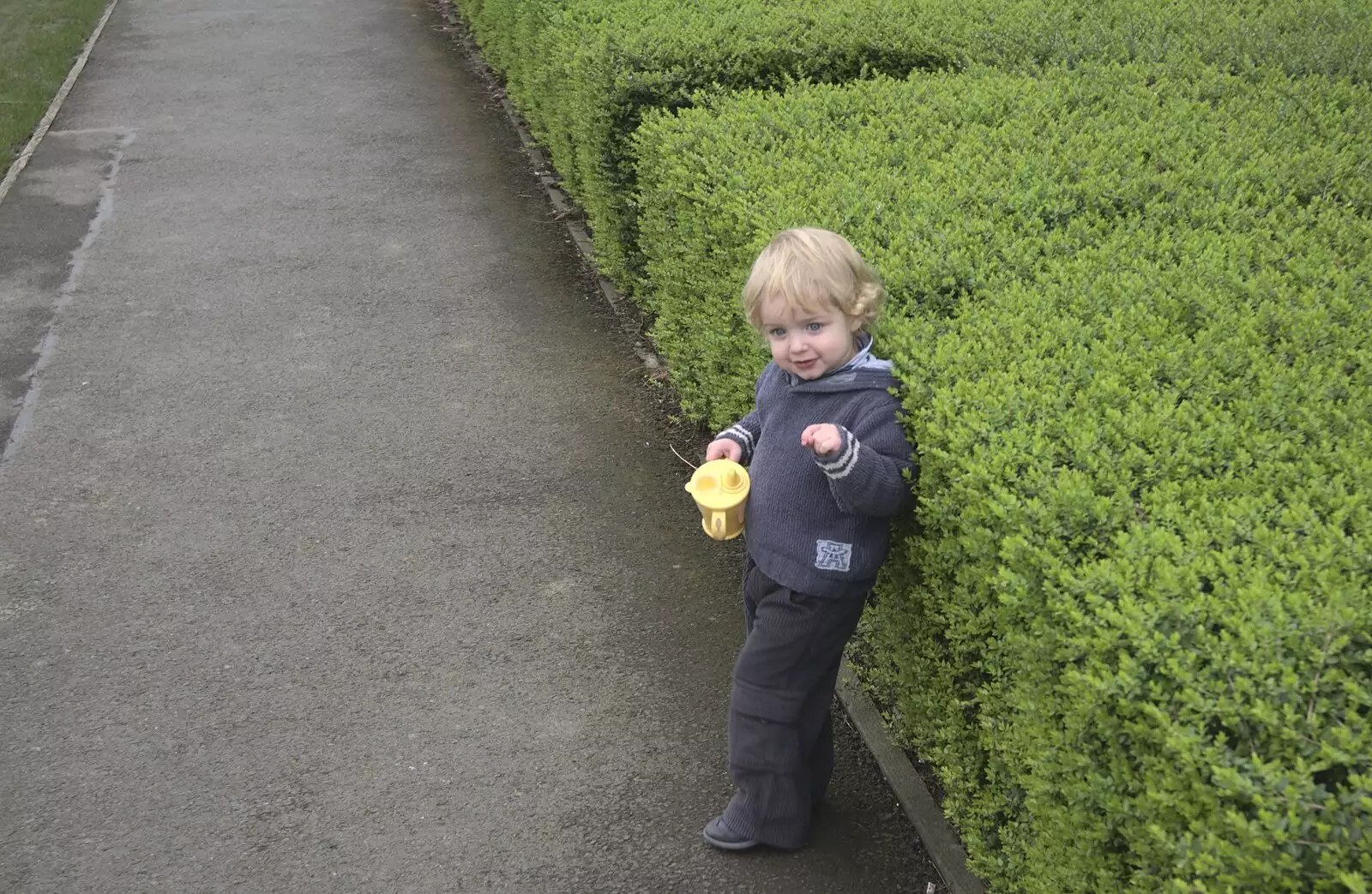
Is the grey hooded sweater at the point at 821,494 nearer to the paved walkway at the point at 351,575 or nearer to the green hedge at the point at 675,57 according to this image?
the paved walkway at the point at 351,575

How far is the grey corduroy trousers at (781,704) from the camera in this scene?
12.2ft

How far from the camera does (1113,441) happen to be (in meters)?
3.34

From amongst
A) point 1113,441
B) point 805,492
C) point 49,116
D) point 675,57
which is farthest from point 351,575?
point 49,116

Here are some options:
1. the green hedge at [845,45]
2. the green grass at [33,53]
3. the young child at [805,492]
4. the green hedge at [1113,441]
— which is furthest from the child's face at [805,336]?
the green grass at [33,53]

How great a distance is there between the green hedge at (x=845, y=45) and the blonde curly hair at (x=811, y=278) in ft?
11.6

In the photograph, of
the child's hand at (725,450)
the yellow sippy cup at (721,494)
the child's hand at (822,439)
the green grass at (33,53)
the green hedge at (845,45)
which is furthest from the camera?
the green grass at (33,53)

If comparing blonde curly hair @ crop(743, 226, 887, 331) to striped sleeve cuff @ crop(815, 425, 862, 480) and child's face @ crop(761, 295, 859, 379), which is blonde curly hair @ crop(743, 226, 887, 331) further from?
striped sleeve cuff @ crop(815, 425, 862, 480)

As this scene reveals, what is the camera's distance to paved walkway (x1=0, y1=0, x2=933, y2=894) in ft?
13.7

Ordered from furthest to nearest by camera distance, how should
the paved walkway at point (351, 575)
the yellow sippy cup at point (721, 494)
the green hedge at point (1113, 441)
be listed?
the paved walkway at point (351, 575) < the yellow sippy cup at point (721, 494) < the green hedge at point (1113, 441)

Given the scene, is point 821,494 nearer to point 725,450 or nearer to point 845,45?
point 725,450

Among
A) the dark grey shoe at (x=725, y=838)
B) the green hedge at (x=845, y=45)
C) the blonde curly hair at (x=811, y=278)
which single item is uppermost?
the blonde curly hair at (x=811, y=278)

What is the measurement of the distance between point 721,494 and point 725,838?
1107mm

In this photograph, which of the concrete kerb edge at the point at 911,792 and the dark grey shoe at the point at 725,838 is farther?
the dark grey shoe at the point at 725,838

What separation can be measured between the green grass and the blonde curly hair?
9.83 meters
